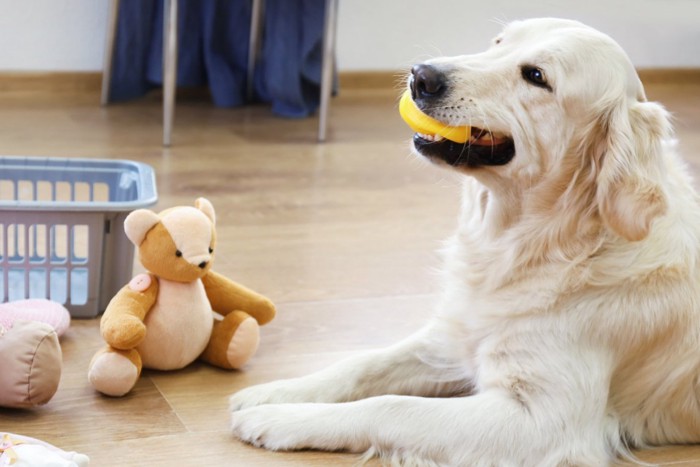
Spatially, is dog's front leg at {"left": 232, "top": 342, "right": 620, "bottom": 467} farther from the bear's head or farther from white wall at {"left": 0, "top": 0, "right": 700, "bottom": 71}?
white wall at {"left": 0, "top": 0, "right": 700, "bottom": 71}

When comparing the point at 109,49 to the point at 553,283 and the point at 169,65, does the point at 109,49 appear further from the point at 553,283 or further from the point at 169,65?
the point at 553,283

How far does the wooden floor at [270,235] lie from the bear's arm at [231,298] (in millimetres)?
98

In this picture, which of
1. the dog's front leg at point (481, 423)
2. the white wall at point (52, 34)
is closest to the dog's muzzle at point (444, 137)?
the dog's front leg at point (481, 423)

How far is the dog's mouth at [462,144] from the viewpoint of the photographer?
1.68m

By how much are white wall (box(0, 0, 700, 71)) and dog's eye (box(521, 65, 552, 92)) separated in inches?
87.7

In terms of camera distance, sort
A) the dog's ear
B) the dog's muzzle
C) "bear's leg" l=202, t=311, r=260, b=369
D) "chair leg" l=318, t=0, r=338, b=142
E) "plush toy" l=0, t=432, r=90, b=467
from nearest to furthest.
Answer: "plush toy" l=0, t=432, r=90, b=467, the dog's ear, the dog's muzzle, "bear's leg" l=202, t=311, r=260, b=369, "chair leg" l=318, t=0, r=338, b=142

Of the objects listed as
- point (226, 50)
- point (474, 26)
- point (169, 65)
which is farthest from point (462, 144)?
point (474, 26)

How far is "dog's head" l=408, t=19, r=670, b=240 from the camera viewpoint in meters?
1.61

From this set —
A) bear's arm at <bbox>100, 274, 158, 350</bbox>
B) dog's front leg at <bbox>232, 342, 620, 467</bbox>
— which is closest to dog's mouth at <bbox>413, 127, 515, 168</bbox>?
dog's front leg at <bbox>232, 342, 620, 467</bbox>

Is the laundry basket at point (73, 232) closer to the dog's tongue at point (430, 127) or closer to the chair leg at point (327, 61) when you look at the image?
the dog's tongue at point (430, 127)

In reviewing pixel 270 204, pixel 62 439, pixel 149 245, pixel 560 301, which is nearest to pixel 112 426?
pixel 62 439

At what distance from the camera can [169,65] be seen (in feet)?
11.6

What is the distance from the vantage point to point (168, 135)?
11.4 feet

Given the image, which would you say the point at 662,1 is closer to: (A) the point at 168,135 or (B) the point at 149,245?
(A) the point at 168,135
